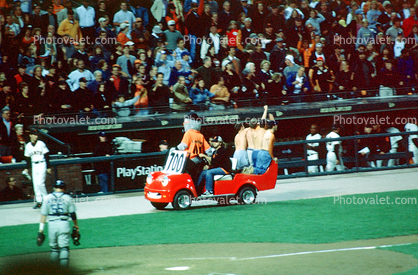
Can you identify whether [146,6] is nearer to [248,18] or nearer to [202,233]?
[248,18]

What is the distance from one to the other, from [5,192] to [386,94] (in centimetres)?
1198

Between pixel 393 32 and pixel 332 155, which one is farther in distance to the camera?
pixel 393 32

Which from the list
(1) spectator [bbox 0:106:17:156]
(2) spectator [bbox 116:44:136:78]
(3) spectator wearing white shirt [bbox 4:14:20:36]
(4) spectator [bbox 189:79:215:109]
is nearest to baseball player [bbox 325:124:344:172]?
(4) spectator [bbox 189:79:215:109]

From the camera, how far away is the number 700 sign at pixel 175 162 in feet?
37.5

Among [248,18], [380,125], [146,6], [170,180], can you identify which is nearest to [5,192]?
[170,180]

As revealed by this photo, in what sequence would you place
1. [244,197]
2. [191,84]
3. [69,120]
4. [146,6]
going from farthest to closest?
[146,6]
[191,84]
[69,120]
[244,197]

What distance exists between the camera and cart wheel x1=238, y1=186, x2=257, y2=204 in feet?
39.7

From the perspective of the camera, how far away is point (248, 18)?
18922mm

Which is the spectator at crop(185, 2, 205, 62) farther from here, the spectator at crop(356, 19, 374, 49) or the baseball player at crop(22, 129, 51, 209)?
the baseball player at crop(22, 129, 51, 209)

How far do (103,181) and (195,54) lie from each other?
5.42 m

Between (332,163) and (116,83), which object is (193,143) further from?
(332,163)

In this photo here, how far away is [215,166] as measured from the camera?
1184 cm

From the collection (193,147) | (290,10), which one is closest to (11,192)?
(193,147)

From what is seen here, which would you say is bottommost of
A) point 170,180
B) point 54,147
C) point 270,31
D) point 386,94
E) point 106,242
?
point 106,242
